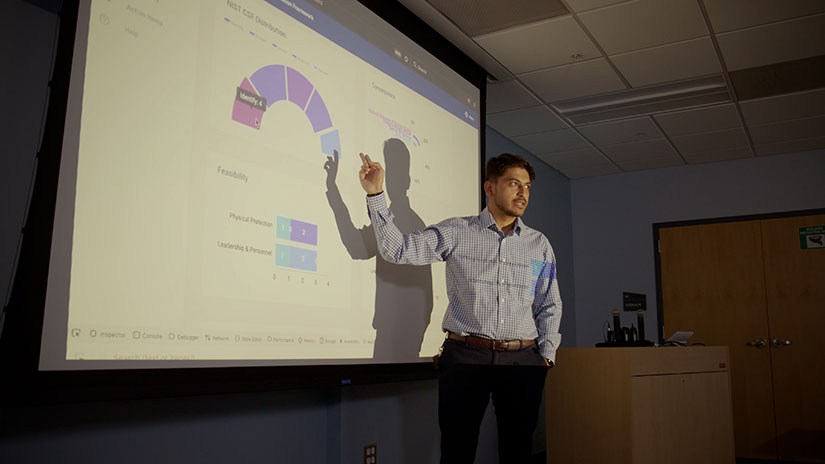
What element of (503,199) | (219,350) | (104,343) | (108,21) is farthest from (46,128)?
(503,199)

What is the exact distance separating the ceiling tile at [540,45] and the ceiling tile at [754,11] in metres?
0.59

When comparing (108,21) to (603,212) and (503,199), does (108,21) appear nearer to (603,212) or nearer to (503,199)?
(503,199)

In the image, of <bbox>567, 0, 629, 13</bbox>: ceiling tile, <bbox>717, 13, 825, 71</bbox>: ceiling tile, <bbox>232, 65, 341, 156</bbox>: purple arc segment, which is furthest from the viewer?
<bbox>717, 13, 825, 71</bbox>: ceiling tile

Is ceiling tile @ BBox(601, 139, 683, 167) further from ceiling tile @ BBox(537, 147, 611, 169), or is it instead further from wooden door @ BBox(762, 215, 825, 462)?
wooden door @ BBox(762, 215, 825, 462)

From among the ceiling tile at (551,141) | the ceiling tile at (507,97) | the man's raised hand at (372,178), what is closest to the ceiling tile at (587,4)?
the ceiling tile at (507,97)

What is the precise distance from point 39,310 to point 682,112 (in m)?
3.94

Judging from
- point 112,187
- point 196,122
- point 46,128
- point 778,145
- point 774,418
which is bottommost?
point 774,418

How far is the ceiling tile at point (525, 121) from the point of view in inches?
168

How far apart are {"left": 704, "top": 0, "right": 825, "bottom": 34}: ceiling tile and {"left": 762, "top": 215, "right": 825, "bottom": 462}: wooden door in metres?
2.42

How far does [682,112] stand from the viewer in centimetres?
423

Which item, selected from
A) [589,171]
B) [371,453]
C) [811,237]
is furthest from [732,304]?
[371,453]

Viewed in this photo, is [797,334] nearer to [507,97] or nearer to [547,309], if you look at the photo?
[507,97]

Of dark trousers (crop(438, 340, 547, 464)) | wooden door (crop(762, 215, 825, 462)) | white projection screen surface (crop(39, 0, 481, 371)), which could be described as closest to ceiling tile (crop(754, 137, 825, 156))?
wooden door (crop(762, 215, 825, 462))

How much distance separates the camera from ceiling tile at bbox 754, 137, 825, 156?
474cm
